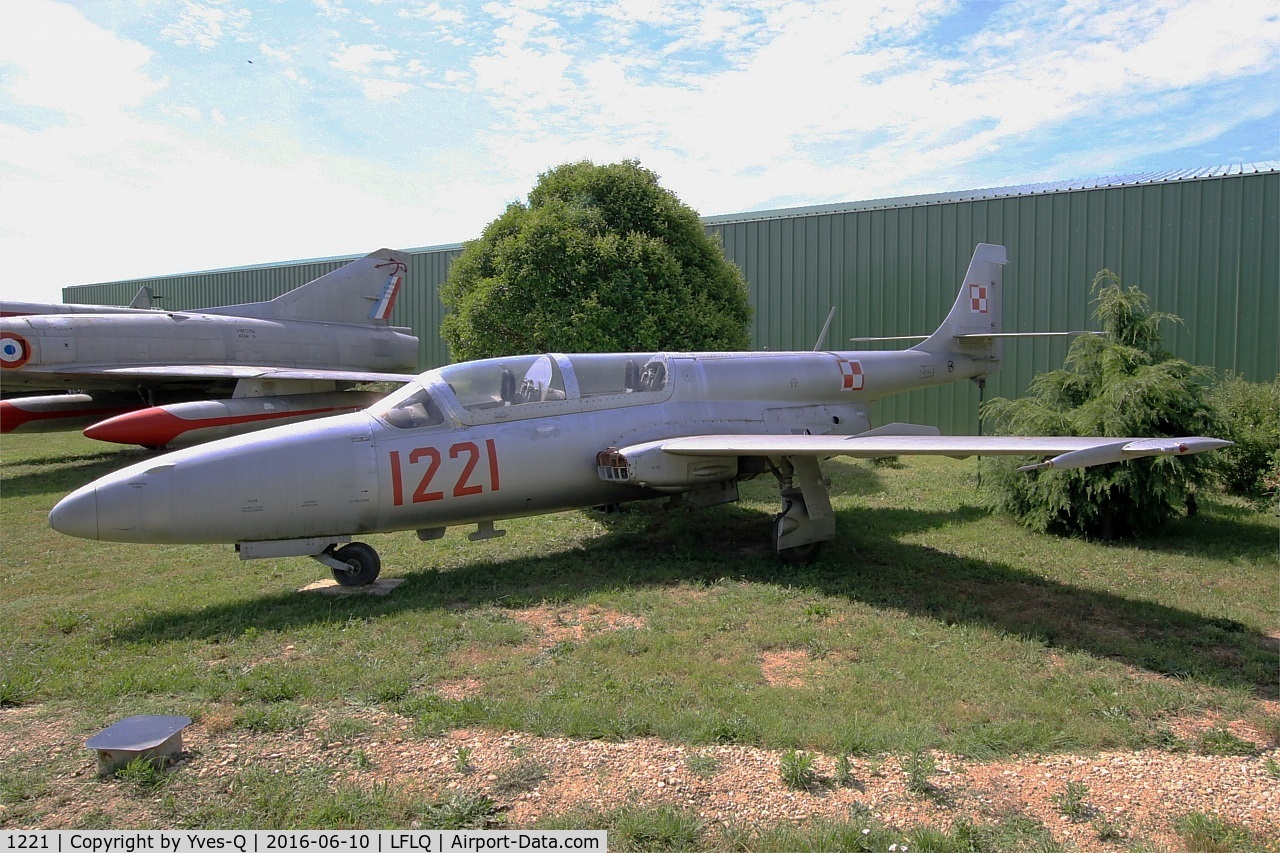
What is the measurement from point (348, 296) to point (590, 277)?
30.7 ft

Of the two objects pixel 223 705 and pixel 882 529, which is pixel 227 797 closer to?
pixel 223 705

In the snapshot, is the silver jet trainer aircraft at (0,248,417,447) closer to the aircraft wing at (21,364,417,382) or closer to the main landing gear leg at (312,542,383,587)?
the aircraft wing at (21,364,417,382)

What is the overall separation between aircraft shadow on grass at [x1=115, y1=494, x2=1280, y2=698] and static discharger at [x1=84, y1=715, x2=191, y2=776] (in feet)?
6.12

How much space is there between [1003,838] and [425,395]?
551 centimetres

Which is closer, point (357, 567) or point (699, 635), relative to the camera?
point (699, 635)

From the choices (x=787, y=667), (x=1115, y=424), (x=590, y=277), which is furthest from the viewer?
(x=590, y=277)

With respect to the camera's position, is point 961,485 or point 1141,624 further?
point 961,485

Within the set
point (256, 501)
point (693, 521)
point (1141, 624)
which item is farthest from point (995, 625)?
point (256, 501)

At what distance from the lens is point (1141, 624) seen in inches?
237

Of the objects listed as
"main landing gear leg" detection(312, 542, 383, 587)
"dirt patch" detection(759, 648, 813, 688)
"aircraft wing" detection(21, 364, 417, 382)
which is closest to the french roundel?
"aircraft wing" detection(21, 364, 417, 382)

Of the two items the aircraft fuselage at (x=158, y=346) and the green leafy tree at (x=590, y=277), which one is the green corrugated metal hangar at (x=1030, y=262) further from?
the aircraft fuselage at (x=158, y=346)
